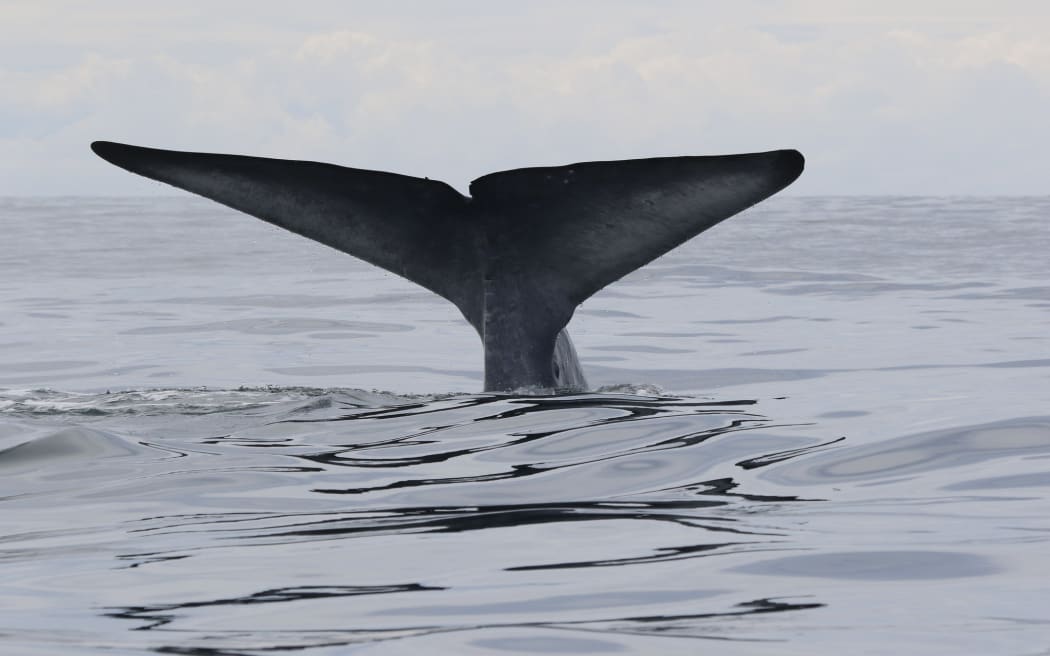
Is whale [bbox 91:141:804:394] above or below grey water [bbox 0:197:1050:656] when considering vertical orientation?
above

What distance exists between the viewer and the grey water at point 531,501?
14.2 ft

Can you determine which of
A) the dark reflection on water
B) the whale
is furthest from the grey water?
the whale

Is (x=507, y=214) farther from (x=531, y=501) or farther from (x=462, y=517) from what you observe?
(x=462, y=517)

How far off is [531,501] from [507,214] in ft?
6.95

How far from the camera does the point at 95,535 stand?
225 inches

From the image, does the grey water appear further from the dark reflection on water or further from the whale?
the whale

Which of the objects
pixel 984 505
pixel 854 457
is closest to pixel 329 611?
pixel 984 505

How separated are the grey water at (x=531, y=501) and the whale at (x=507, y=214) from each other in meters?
0.72

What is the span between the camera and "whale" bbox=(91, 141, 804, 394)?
717 centimetres

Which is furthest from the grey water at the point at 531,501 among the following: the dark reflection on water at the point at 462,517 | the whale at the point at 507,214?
the whale at the point at 507,214

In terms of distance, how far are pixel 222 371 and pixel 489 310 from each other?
555 centimetres

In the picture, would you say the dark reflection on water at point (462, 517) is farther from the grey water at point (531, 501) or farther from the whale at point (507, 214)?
the whale at point (507, 214)

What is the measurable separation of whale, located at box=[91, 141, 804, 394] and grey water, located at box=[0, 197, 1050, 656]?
2.36 feet

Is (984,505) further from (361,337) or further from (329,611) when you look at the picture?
(361,337)
